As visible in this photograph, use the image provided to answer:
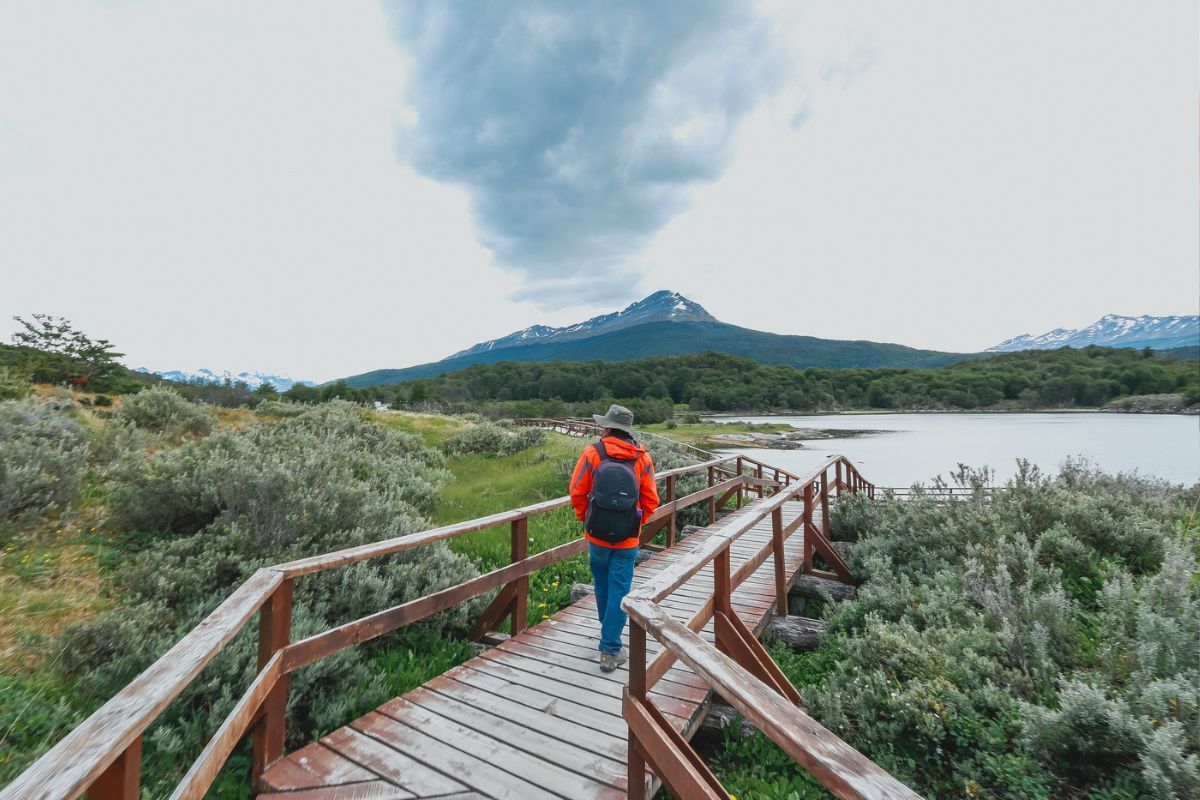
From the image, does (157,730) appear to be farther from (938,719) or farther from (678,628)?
(938,719)

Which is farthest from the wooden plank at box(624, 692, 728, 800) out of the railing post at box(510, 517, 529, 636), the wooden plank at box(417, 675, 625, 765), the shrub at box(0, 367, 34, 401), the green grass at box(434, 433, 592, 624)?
the shrub at box(0, 367, 34, 401)

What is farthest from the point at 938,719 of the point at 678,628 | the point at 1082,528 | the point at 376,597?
the point at 376,597

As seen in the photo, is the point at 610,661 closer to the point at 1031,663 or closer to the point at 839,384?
the point at 1031,663

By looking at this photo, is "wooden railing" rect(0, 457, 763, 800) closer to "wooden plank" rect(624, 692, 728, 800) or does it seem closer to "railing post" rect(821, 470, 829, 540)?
"wooden plank" rect(624, 692, 728, 800)

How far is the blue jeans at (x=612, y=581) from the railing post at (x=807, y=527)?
10.4ft

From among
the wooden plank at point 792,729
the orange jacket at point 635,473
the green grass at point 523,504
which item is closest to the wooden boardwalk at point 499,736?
the orange jacket at point 635,473

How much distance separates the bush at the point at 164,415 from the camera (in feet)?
32.4

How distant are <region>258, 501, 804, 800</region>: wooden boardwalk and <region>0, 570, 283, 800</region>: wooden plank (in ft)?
3.78

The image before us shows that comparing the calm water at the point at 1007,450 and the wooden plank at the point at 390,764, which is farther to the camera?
the calm water at the point at 1007,450

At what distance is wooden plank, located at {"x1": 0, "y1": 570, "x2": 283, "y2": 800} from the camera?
1197 millimetres

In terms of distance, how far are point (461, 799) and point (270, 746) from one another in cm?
119

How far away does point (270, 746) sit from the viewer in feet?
9.63

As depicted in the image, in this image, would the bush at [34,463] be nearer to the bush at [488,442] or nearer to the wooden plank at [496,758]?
the wooden plank at [496,758]

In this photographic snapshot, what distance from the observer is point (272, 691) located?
2945mm
